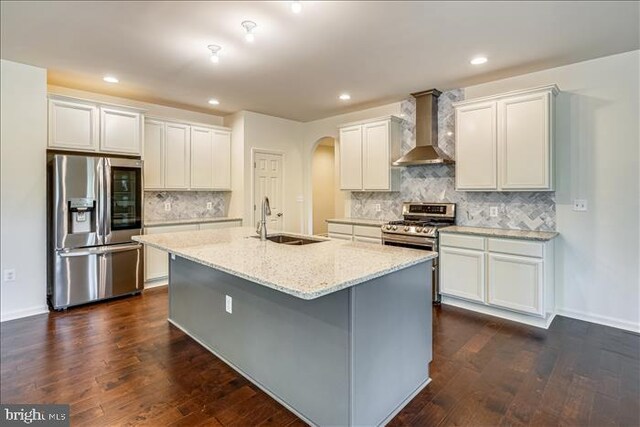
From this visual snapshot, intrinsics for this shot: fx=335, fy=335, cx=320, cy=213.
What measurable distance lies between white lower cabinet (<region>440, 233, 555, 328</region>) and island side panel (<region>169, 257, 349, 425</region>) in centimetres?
241

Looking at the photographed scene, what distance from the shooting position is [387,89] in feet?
13.8

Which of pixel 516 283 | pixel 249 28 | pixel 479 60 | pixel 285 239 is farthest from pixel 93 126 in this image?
pixel 516 283

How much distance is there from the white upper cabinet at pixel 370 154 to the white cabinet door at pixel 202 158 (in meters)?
2.08

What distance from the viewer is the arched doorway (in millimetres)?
7949

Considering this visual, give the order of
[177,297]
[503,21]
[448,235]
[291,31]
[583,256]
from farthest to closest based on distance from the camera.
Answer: [448,235] < [583,256] < [177,297] < [291,31] < [503,21]

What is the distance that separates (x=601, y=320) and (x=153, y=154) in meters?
5.61

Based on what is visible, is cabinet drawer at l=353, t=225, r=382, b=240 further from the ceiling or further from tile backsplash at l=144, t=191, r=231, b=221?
tile backsplash at l=144, t=191, r=231, b=221

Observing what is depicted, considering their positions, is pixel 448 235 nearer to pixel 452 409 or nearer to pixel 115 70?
pixel 452 409

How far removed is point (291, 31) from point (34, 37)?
218 centimetres

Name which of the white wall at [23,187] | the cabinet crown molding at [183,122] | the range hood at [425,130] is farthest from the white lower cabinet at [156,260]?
the range hood at [425,130]

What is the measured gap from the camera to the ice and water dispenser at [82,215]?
3684 mm

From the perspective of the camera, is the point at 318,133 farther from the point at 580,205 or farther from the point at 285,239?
the point at 580,205

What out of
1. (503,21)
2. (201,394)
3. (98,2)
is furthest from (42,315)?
(503,21)

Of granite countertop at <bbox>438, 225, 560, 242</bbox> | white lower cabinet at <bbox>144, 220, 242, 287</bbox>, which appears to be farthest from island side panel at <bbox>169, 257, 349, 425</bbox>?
granite countertop at <bbox>438, 225, 560, 242</bbox>
